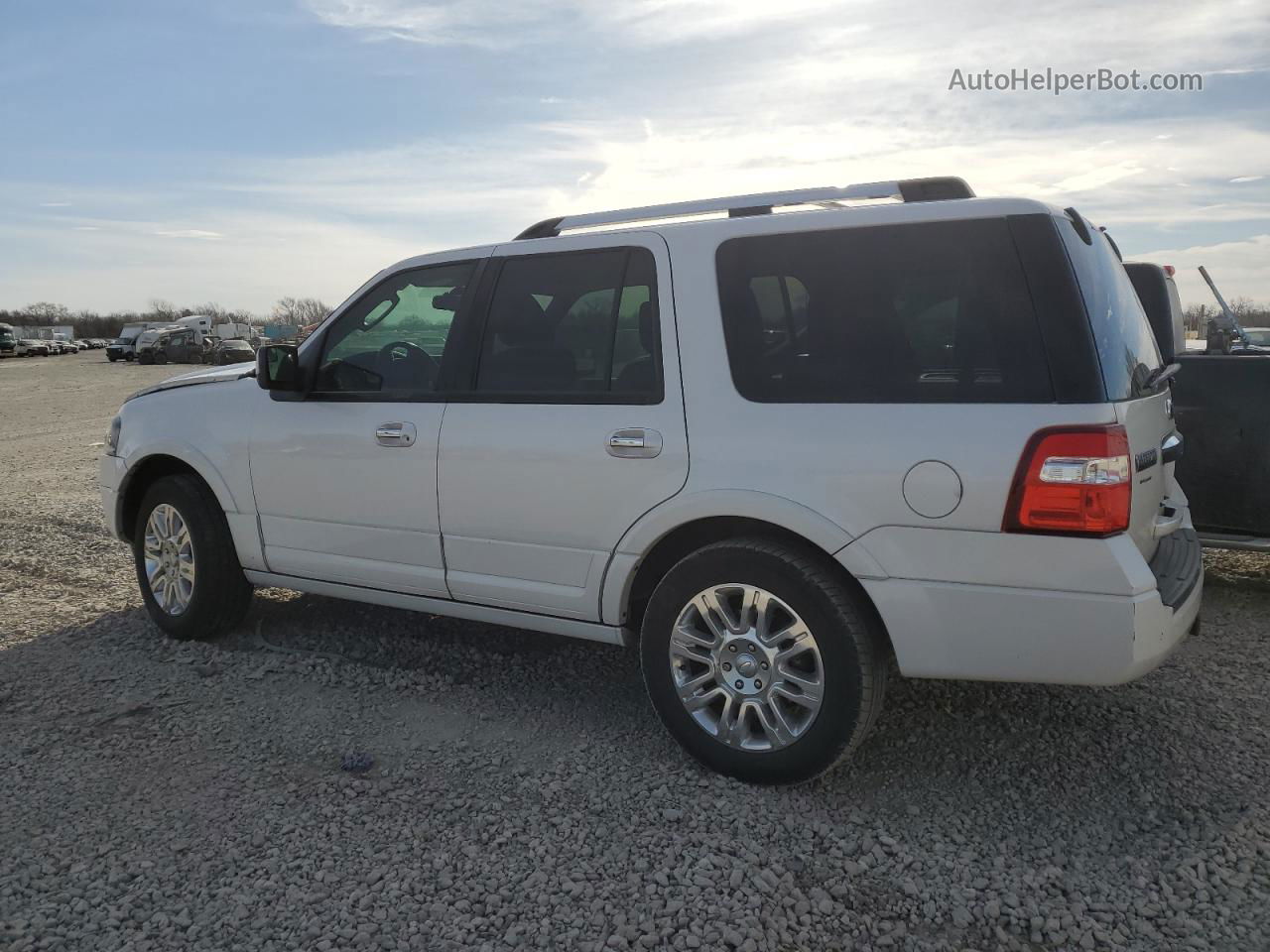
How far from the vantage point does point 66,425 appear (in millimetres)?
17172

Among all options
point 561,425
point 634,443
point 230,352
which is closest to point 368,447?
point 561,425

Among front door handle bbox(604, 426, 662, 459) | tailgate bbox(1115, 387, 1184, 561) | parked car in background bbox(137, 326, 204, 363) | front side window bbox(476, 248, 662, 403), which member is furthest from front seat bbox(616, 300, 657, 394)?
parked car in background bbox(137, 326, 204, 363)

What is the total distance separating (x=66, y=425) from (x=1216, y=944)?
18.4 meters

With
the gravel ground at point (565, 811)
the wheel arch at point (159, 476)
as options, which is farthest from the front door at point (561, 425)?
the wheel arch at point (159, 476)

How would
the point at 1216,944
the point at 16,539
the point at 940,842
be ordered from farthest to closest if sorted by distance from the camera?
the point at 16,539 < the point at 940,842 < the point at 1216,944

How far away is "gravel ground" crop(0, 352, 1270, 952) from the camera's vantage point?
9.00 feet

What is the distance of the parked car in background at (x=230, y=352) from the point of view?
44.8 metres

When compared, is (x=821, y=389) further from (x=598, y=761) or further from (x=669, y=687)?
(x=598, y=761)

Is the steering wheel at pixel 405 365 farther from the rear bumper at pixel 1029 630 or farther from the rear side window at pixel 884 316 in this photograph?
the rear bumper at pixel 1029 630

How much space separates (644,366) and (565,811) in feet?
5.01

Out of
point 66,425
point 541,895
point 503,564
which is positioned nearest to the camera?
point 541,895

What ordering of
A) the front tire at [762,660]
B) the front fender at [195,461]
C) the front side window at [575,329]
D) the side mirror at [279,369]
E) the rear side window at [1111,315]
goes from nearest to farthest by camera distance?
the rear side window at [1111,315] → the front tire at [762,660] → the front side window at [575,329] → the side mirror at [279,369] → the front fender at [195,461]

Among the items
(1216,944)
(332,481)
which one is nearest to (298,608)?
(332,481)

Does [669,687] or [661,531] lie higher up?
[661,531]
